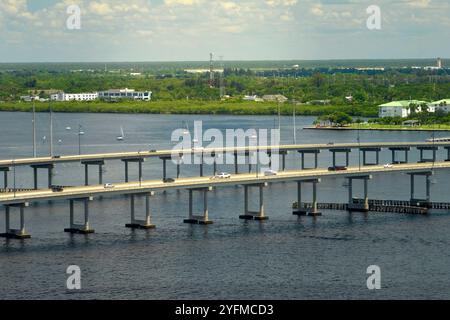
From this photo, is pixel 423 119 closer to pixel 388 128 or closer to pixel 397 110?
pixel 397 110

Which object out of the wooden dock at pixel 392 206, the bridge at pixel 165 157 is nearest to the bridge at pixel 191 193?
the wooden dock at pixel 392 206

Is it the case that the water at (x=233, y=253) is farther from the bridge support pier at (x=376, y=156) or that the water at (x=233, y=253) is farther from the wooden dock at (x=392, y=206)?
the bridge support pier at (x=376, y=156)

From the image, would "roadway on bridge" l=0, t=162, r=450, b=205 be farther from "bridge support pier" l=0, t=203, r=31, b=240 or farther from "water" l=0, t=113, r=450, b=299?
"water" l=0, t=113, r=450, b=299

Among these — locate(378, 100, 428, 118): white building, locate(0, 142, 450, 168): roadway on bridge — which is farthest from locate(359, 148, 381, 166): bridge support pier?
locate(378, 100, 428, 118): white building

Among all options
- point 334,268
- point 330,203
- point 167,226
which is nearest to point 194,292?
point 334,268

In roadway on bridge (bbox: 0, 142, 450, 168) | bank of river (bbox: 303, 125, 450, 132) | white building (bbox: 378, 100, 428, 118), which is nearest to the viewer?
roadway on bridge (bbox: 0, 142, 450, 168)

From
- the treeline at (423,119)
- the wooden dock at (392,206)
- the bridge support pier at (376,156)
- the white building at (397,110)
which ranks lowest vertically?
the wooden dock at (392,206)

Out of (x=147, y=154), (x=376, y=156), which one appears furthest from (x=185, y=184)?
(x=376, y=156)
